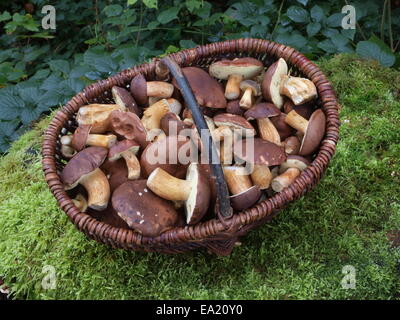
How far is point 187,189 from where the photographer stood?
1.54 meters

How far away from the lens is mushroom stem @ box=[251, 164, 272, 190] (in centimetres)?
162

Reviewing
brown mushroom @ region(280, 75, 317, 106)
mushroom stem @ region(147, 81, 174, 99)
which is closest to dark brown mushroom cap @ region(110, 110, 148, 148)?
mushroom stem @ region(147, 81, 174, 99)

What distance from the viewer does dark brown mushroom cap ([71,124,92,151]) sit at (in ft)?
5.79

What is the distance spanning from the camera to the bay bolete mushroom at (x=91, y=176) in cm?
160

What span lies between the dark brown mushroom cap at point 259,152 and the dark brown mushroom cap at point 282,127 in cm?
26

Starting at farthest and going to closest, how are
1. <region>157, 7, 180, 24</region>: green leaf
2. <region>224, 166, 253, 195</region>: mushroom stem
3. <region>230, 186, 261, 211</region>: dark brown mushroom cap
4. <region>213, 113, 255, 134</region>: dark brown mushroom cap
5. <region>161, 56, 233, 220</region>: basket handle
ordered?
<region>157, 7, 180, 24</region>: green leaf → <region>213, 113, 255, 134</region>: dark brown mushroom cap → <region>224, 166, 253, 195</region>: mushroom stem → <region>230, 186, 261, 211</region>: dark brown mushroom cap → <region>161, 56, 233, 220</region>: basket handle

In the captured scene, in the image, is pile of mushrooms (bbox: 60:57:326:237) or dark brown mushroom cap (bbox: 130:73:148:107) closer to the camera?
pile of mushrooms (bbox: 60:57:326:237)

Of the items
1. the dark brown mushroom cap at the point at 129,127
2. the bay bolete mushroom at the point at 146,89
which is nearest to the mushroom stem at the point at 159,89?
the bay bolete mushroom at the point at 146,89

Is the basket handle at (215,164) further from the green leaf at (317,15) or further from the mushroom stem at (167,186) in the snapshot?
the green leaf at (317,15)

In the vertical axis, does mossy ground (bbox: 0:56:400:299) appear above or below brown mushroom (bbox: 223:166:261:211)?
below

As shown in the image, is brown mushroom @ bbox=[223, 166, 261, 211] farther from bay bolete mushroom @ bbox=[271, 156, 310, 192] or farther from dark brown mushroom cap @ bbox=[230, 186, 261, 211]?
bay bolete mushroom @ bbox=[271, 156, 310, 192]

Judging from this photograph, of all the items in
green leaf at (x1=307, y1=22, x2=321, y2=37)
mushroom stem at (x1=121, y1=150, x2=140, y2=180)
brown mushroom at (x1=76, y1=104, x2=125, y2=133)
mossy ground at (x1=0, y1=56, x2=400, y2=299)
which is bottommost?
mossy ground at (x1=0, y1=56, x2=400, y2=299)

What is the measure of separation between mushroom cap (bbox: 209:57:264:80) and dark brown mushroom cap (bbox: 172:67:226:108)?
0.08 m

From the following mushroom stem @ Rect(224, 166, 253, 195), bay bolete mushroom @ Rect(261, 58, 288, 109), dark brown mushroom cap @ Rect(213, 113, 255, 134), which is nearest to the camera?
mushroom stem @ Rect(224, 166, 253, 195)
